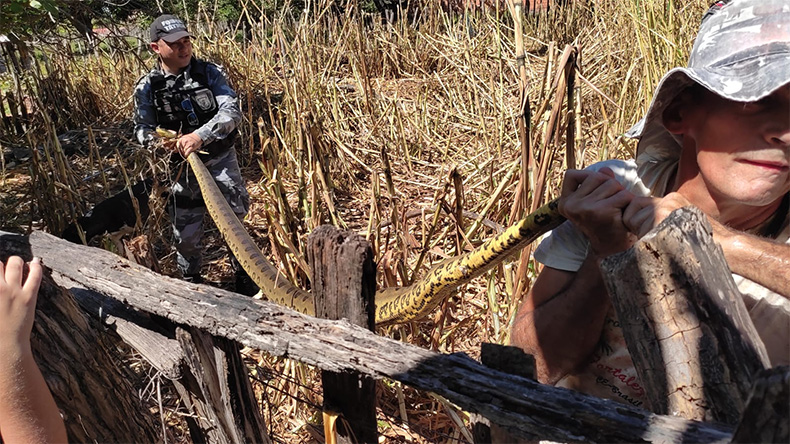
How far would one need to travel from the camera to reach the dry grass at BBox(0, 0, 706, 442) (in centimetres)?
271

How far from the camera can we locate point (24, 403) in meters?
1.20

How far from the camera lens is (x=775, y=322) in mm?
1178

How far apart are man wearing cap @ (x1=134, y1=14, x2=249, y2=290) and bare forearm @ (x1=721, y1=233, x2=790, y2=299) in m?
3.10

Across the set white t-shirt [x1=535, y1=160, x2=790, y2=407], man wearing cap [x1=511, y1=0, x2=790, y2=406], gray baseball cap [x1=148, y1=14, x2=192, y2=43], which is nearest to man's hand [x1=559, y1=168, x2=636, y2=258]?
man wearing cap [x1=511, y1=0, x2=790, y2=406]

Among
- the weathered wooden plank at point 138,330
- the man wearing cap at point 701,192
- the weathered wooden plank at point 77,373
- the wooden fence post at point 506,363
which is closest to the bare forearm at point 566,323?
the man wearing cap at point 701,192

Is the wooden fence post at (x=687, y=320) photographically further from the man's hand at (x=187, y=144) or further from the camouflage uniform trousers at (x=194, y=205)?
the camouflage uniform trousers at (x=194, y=205)

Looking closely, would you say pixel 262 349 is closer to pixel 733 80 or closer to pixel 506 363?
pixel 506 363

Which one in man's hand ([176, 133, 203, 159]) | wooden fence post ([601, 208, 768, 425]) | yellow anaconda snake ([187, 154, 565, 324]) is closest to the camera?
wooden fence post ([601, 208, 768, 425])

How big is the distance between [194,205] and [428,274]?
263 centimetres

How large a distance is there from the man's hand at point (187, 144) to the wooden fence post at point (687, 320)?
3030mm

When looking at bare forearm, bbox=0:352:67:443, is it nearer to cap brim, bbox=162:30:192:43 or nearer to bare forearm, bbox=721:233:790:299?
bare forearm, bbox=721:233:790:299

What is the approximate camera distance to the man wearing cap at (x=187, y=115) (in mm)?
3746

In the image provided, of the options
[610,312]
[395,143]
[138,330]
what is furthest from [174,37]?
[610,312]

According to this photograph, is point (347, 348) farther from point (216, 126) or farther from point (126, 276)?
point (216, 126)
